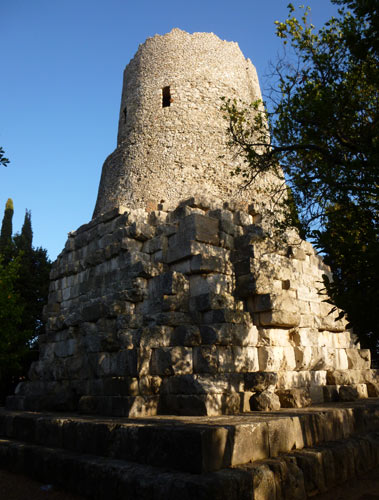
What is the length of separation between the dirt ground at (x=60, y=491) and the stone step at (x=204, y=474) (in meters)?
0.07

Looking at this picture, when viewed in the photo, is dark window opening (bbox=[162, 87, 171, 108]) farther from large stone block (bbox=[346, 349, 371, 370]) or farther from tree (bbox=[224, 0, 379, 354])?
large stone block (bbox=[346, 349, 371, 370])

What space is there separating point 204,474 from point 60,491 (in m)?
1.88

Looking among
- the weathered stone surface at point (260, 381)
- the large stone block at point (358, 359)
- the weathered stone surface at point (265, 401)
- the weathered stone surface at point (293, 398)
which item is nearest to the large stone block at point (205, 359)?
the weathered stone surface at point (260, 381)

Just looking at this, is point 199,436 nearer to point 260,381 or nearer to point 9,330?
point 260,381

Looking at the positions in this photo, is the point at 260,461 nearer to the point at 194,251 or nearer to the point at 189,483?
the point at 189,483

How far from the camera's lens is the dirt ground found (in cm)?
421

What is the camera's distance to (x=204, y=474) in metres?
3.52

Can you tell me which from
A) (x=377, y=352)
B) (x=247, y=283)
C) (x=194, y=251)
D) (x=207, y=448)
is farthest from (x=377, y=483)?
(x=377, y=352)

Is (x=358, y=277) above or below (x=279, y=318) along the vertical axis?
above

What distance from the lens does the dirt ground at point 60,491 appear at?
4.21m

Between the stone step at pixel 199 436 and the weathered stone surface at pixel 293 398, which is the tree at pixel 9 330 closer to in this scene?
the stone step at pixel 199 436

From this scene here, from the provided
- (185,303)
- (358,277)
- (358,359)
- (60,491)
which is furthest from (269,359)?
(60,491)

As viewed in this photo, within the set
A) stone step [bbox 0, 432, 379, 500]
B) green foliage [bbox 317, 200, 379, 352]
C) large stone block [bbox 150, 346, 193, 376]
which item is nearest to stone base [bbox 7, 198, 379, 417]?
large stone block [bbox 150, 346, 193, 376]

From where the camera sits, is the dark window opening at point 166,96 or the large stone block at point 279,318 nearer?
the large stone block at point 279,318
